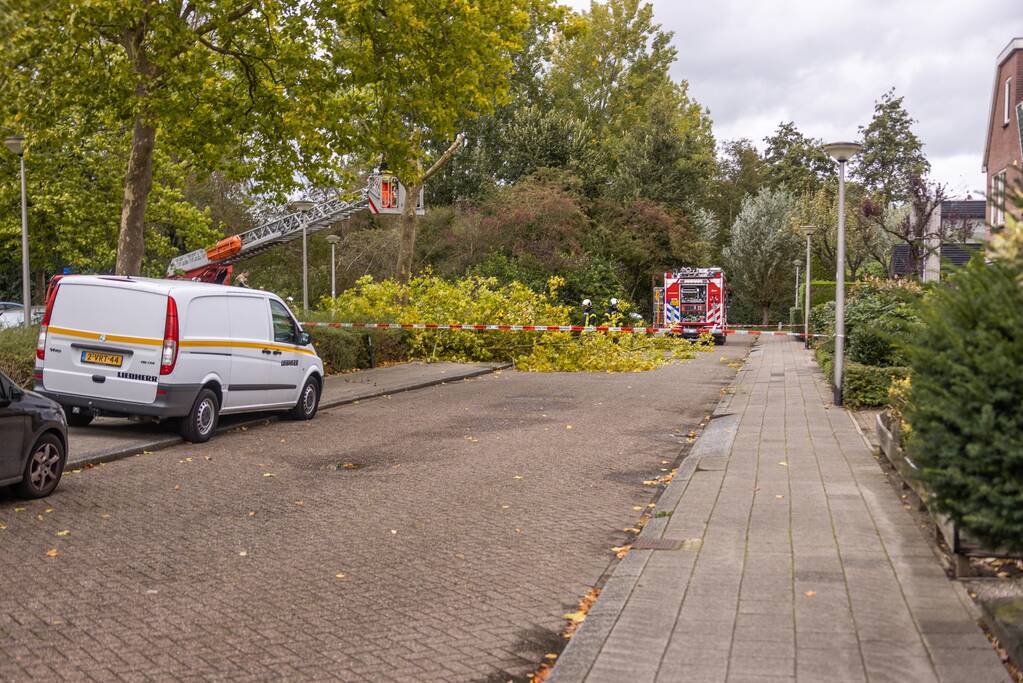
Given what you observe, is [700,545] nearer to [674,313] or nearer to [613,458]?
[613,458]

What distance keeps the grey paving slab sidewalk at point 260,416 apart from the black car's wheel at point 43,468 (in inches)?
53.1

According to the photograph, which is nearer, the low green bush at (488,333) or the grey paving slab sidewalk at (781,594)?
the grey paving slab sidewalk at (781,594)

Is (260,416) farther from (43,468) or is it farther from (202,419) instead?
(43,468)

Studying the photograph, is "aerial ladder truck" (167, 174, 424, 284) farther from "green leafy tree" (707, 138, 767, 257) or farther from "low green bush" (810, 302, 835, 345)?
"green leafy tree" (707, 138, 767, 257)

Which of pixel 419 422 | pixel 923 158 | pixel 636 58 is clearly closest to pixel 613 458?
pixel 419 422

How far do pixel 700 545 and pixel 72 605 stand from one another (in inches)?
150

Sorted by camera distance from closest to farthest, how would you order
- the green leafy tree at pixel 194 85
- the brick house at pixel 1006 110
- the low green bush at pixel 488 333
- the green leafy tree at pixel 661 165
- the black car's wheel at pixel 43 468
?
the black car's wheel at pixel 43 468 → the green leafy tree at pixel 194 85 → the low green bush at pixel 488 333 → the brick house at pixel 1006 110 → the green leafy tree at pixel 661 165

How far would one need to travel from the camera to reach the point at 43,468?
27.9 ft

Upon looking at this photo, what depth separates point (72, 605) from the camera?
557cm

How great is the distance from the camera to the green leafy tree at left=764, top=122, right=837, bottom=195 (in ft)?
253

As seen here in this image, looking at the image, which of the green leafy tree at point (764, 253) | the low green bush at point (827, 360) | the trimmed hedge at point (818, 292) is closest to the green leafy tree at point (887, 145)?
the green leafy tree at point (764, 253)

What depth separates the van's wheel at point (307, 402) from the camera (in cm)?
1417

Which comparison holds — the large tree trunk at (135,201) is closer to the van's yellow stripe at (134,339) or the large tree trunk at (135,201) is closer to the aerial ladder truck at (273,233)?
the van's yellow stripe at (134,339)

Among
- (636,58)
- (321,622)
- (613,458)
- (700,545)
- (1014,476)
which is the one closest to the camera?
(1014,476)
